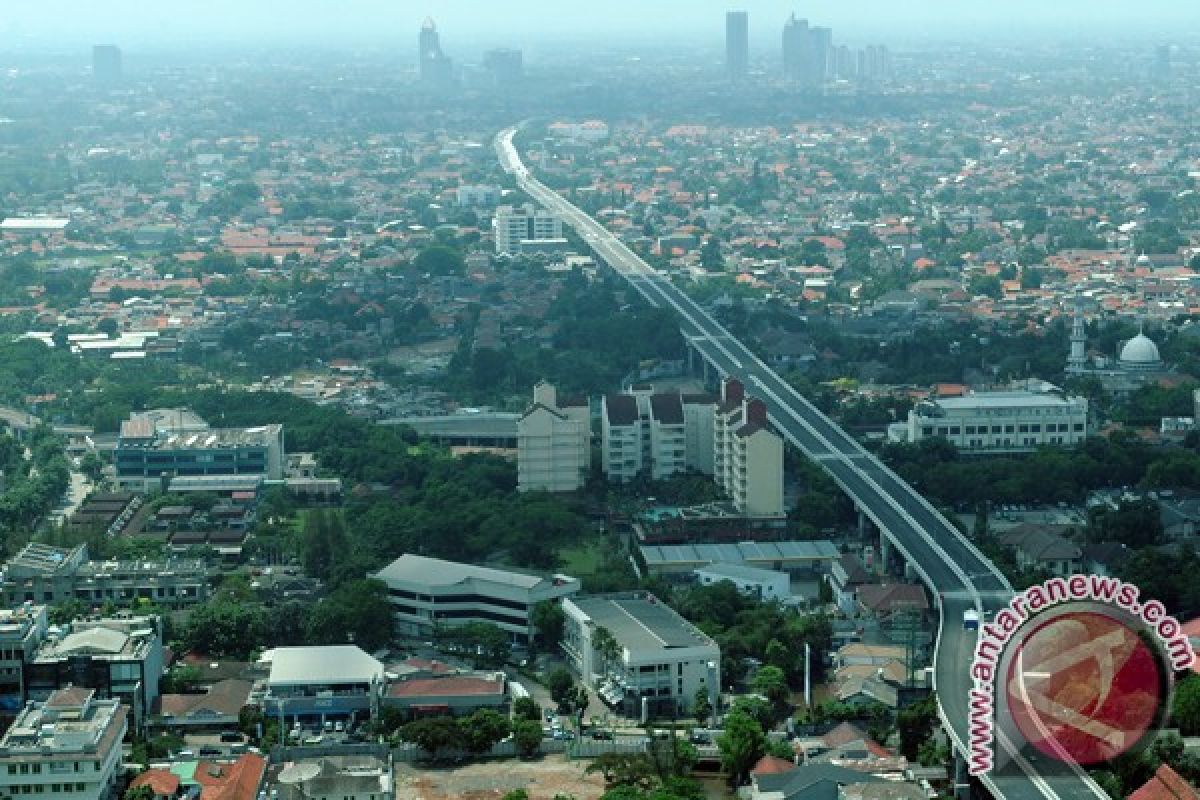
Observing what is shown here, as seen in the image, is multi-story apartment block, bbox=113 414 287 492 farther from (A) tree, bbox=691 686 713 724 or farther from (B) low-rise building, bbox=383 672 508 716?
(A) tree, bbox=691 686 713 724

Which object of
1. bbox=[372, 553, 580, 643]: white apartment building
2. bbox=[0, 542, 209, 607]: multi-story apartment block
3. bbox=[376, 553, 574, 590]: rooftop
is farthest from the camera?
bbox=[0, 542, 209, 607]: multi-story apartment block

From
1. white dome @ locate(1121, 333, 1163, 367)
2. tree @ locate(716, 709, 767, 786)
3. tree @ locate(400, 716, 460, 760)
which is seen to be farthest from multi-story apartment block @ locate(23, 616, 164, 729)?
white dome @ locate(1121, 333, 1163, 367)

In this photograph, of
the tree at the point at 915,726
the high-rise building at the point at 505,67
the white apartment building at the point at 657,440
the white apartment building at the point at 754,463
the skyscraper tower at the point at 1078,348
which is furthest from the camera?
the high-rise building at the point at 505,67

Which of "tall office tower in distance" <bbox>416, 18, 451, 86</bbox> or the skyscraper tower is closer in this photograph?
the skyscraper tower

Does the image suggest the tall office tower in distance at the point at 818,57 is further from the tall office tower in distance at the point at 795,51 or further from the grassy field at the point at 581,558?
the grassy field at the point at 581,558

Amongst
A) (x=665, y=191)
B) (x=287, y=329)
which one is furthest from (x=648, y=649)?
(x=665, y=191)

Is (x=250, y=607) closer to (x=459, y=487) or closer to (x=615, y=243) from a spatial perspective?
(x=459, y=487)

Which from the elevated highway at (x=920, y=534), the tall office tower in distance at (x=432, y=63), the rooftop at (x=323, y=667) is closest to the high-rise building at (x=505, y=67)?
the tall office tower in distance at (x=432, y=63)
